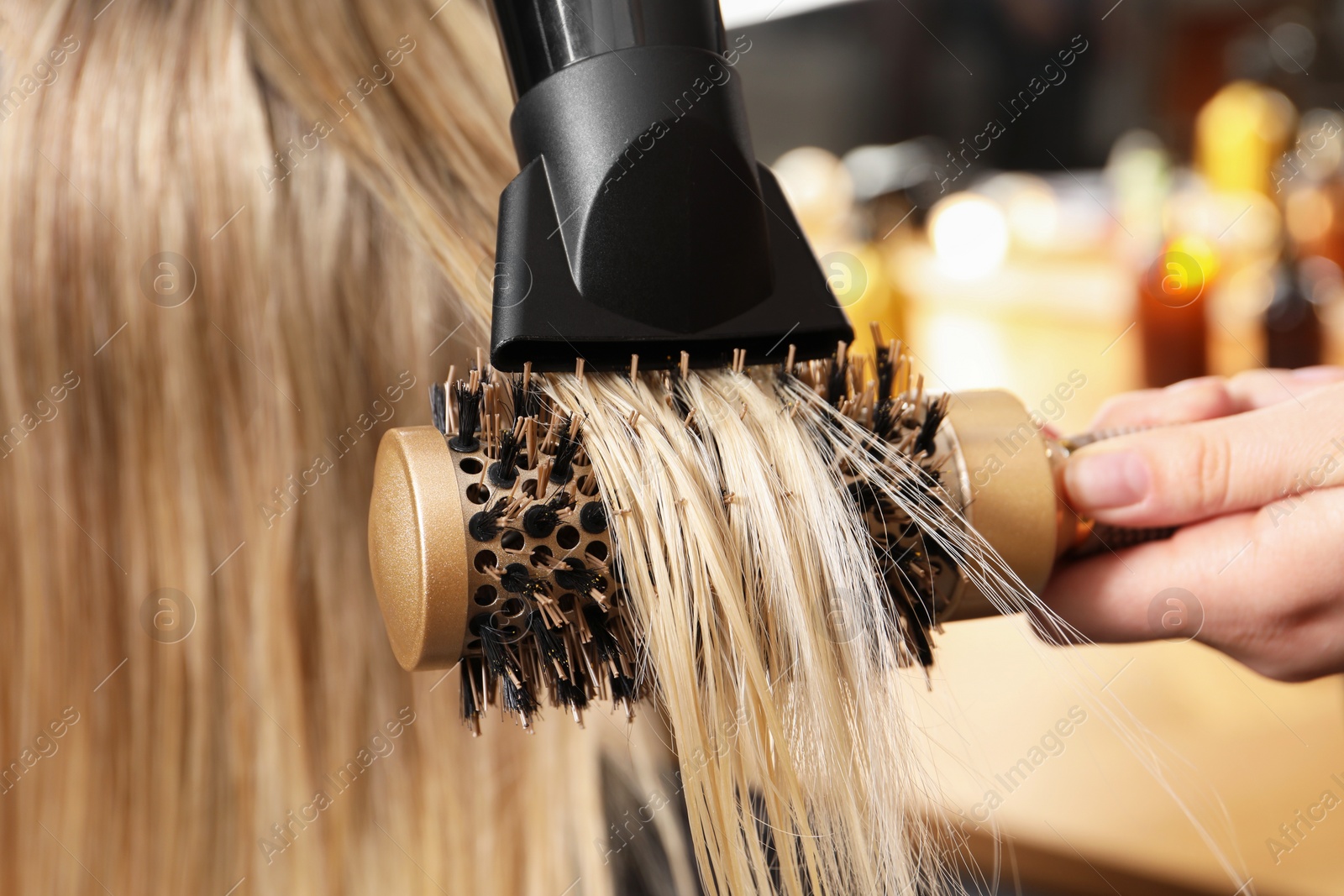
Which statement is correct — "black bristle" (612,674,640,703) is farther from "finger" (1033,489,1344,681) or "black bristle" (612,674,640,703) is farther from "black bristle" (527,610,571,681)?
"finger" (1033,489,1344,681)

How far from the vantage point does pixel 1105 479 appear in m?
0.38

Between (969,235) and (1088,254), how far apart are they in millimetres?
184

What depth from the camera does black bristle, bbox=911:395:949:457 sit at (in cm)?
34

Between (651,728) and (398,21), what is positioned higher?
(398,21)

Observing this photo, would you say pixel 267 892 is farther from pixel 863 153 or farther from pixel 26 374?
pixel 863 153

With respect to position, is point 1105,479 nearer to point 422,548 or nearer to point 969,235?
point 422,548

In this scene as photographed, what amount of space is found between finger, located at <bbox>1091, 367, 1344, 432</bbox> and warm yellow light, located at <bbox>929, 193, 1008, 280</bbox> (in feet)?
3.41

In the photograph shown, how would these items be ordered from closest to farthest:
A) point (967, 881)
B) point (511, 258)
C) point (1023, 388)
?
point (511, 258) → point (967, 881) → point (1023, 388)

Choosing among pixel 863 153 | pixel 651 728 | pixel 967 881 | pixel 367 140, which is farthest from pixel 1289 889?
pixel 863 153

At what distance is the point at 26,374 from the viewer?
431 mm

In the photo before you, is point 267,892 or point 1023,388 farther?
point 1023,388

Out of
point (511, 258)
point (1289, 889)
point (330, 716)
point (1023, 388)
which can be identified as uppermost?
point (511, 258)

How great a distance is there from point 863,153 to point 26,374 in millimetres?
1353

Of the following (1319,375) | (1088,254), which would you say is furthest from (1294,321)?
(1319,375)
